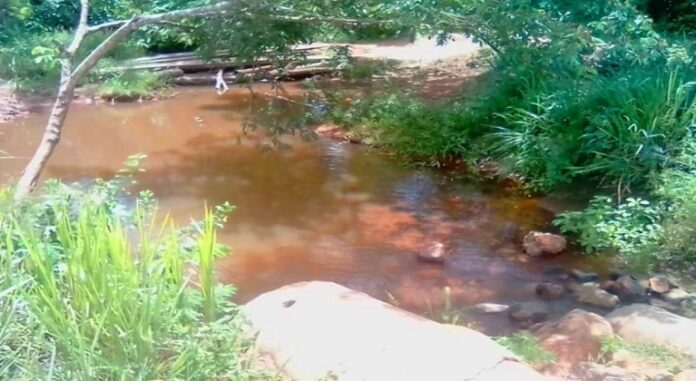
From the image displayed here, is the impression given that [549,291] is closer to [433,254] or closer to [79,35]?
[433,254]

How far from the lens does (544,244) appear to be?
5.45m

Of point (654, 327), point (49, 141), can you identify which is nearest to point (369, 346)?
point (654, 327)

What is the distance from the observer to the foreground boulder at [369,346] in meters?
2.90

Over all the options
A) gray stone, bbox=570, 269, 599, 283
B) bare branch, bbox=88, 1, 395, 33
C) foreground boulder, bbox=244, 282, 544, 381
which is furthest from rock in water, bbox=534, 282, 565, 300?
bare branch, bbox=88, 1, 395, 33

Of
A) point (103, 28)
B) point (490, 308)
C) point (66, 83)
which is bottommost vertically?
point (490, 308)

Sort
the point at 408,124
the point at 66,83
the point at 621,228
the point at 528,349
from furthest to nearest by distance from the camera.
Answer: the point at 408,124, the point at 621,228, the point at 66,83, the point at 528,349

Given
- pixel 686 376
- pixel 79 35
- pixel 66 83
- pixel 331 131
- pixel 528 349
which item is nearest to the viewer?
pixel 686 376

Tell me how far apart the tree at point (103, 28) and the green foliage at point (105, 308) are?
73 cm

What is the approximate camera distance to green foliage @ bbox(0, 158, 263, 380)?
261cm

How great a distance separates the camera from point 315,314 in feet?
11.0

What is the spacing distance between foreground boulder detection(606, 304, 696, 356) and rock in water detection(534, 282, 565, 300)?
1.69ft

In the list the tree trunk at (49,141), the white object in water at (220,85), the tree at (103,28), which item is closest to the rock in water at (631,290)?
the tree at (103,28)

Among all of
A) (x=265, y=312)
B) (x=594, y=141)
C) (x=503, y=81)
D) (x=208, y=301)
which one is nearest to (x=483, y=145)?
(x=503, y=81)

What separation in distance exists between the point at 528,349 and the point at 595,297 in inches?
44.4
